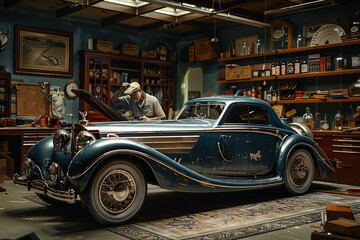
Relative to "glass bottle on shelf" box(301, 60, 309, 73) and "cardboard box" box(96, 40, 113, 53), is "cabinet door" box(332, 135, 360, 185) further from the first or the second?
"cardboard box" box(96, 40, 113, 53)

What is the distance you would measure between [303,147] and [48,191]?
3.47 metres

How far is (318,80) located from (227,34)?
110 inches

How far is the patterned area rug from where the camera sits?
3.79 meters

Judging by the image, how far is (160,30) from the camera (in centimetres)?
1067

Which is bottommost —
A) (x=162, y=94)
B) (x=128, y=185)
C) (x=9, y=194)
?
(x=9, y=194)

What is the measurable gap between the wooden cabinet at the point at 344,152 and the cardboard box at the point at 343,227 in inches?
148

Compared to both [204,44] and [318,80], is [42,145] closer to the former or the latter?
[318,80]

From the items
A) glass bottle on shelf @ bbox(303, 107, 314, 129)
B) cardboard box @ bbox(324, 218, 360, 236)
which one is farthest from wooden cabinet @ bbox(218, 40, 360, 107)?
cardboard box @ bbox(324, 218, 360, 236)

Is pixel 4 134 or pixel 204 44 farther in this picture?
pixel 204 44

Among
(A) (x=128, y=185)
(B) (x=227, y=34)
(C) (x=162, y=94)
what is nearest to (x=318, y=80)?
(B) (x=227, y=34)

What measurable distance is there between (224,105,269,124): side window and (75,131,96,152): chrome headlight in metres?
1.76

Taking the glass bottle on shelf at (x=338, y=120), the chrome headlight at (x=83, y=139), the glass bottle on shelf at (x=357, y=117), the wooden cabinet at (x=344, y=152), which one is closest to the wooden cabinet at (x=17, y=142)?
the chrome headlight at (x=83, y=139)

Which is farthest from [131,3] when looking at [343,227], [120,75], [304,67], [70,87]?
[343,227]

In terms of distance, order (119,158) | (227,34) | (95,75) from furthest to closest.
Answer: (227,34) < (95,75) < (119,158)
